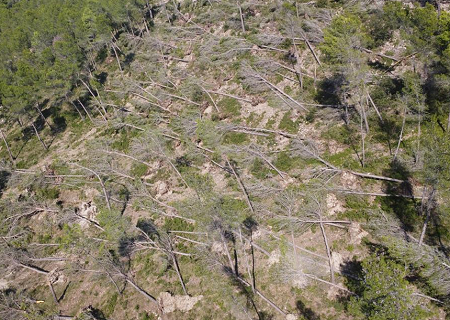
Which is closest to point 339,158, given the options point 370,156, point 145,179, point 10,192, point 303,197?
point 370,156

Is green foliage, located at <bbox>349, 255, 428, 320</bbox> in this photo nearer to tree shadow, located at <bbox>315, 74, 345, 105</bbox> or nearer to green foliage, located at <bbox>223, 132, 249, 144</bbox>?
tree shadow, located at <bbox>315, 74, 345, 105</bbox>

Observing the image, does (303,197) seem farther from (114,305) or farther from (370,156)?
(114,305)

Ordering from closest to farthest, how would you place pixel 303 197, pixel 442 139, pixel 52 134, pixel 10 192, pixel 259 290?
pixel 442 139 < pixel 259 290 < pixel 303 197 < pixel 10 192 < pixel 52 134

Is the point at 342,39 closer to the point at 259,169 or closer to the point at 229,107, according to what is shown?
the point at 259,169

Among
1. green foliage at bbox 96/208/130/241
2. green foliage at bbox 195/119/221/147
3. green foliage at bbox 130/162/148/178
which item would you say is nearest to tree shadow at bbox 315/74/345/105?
green foliage at bbox 195/119/221/147

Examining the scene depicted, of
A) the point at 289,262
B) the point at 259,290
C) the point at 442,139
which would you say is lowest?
the point at 259,290

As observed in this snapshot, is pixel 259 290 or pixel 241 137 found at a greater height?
pixel 241 137

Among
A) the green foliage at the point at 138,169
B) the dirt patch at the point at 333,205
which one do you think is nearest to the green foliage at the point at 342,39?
the dirt patch at the point at 333,205
